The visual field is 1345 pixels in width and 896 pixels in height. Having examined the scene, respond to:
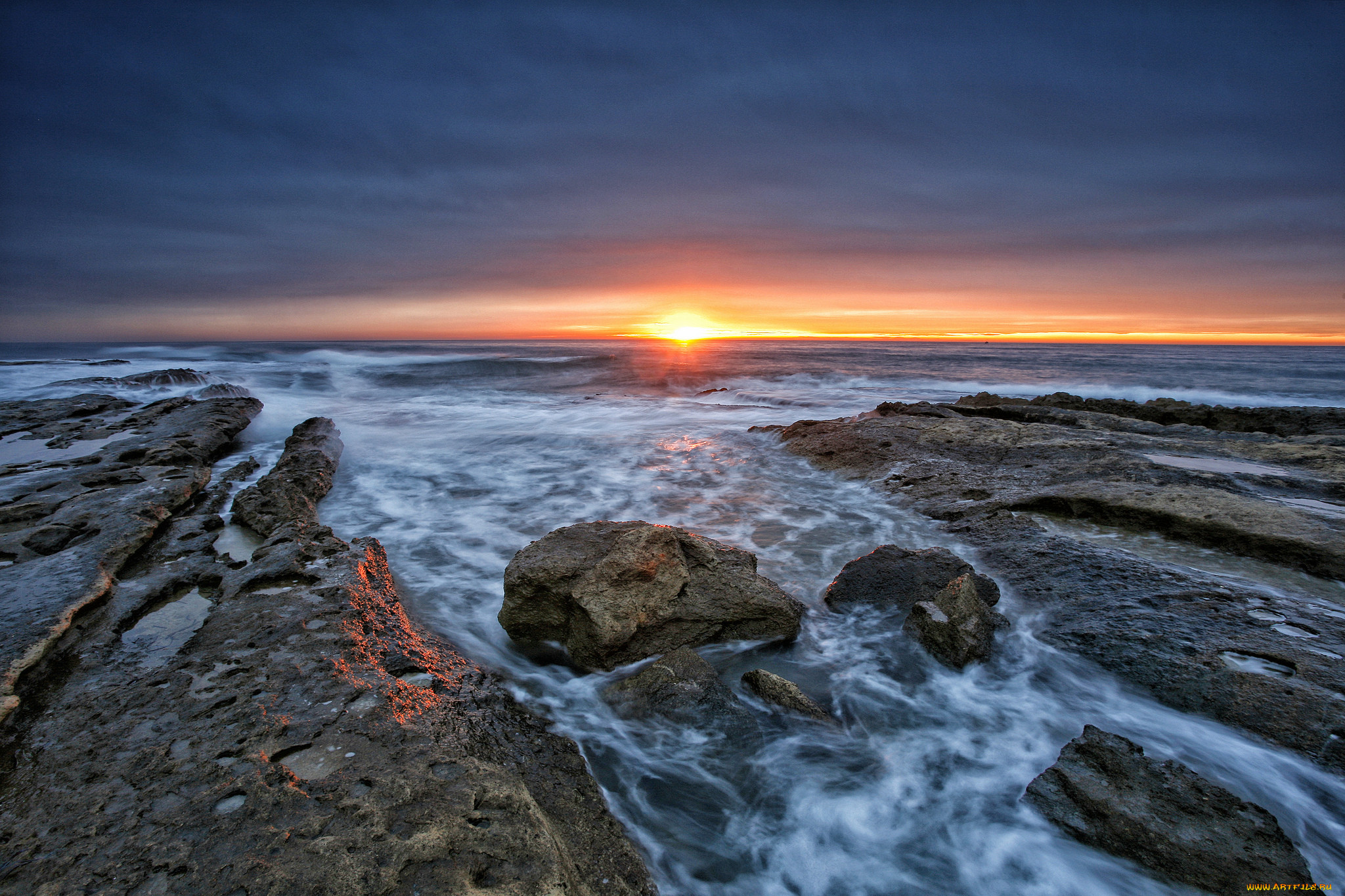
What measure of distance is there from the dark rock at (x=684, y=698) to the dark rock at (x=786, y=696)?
0.12 metres

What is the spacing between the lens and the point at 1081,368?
34750 mm

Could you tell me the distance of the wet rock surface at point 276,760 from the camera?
1.42 meters

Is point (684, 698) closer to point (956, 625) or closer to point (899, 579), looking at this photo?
point (956, 625)

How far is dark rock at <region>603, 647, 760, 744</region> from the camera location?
248cm

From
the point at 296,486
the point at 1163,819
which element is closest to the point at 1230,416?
the point at 1163,819

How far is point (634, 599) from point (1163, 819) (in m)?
2.23

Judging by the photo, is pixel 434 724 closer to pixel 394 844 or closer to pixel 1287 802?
pixel 394 844

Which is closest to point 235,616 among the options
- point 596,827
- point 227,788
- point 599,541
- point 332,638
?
point 332,638

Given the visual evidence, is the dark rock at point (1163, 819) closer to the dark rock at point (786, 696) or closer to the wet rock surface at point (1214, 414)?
the dark rock at point (786, 696)

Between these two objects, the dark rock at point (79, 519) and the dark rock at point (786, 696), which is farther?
the dark rock at point (786, 696)

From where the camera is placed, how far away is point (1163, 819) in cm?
184

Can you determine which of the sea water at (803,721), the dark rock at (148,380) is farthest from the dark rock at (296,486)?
the dark rock at (148,380)

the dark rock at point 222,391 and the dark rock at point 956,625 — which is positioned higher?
the dark rock at point 222,391

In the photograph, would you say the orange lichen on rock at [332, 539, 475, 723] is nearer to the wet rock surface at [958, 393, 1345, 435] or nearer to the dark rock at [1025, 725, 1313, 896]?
the dark rock at [1025, 725, 1313, 896]
